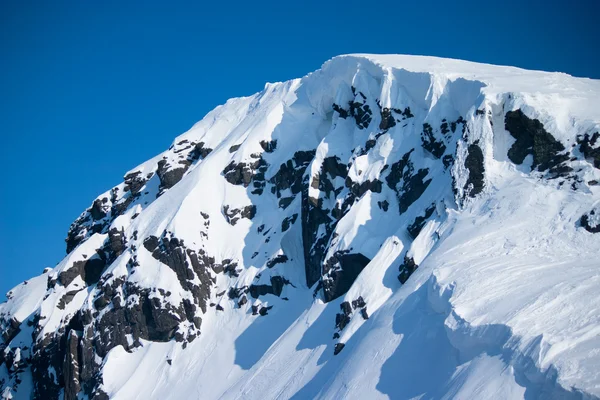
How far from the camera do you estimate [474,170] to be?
5266 cm

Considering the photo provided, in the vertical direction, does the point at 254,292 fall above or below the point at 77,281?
below

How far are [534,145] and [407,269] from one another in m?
14.5

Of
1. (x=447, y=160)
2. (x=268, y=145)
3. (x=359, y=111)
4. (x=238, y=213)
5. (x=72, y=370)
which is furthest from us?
(x=268, y=145)

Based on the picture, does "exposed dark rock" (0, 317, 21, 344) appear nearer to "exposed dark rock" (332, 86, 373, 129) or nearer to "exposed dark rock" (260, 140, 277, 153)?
"exposed dark rock" (260, 140, 277, 153)

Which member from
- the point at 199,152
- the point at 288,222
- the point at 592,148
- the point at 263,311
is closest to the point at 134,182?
the point at 199,152

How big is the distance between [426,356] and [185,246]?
40.2 meters

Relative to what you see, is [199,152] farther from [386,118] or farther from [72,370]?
[72,370]

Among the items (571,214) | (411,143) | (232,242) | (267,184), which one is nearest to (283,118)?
(267,184)

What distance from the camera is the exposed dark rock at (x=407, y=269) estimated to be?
5222 centimetres

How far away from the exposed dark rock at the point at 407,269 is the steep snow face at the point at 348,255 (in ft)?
0.55

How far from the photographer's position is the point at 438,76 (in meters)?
64.6

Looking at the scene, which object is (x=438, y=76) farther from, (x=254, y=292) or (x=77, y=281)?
(x=77, y=281)

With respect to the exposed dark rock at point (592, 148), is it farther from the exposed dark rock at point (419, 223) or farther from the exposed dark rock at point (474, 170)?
the exposed dark rock at point (419, 223)

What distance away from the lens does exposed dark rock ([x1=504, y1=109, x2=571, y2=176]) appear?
49500mm
